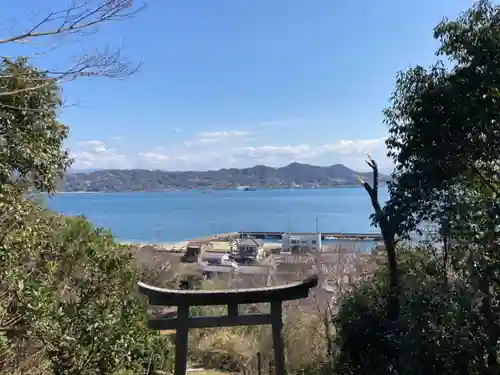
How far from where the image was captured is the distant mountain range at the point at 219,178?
A: 43219 millimetres

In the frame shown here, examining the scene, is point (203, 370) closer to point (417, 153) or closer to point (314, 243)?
point (417, 153)

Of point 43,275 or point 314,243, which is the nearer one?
point 43,275

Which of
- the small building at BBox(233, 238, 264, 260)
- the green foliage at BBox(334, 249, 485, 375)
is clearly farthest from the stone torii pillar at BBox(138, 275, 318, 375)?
the small building at BBox(233, 238, 264, 260)

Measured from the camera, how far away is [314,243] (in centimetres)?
1858

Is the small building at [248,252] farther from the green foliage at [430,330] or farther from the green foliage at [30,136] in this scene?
the green foliage at [430,330]

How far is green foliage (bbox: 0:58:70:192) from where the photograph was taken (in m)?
4.14

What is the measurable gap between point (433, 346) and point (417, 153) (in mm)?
1536

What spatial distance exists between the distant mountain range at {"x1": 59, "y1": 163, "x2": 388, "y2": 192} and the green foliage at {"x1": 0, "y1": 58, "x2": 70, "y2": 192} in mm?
26599

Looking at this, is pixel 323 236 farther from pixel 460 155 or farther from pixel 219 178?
pixel 219 178

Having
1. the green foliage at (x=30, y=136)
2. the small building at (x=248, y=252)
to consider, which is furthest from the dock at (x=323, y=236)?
the green foliage at (x=30, y=136)

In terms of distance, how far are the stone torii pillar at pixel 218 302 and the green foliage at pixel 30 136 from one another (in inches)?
66.8

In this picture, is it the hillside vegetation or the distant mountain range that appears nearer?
the hillside vegetation

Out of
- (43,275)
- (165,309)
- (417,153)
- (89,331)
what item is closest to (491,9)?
(417,153)

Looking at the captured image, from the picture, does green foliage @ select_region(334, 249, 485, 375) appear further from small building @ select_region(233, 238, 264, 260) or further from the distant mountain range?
the distant mountain range
